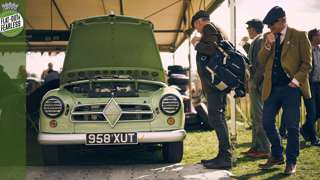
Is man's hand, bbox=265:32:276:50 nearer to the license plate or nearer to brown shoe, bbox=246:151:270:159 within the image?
brown shoe, bbox=246:151:270:159

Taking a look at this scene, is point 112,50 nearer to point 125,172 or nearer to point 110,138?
point 110,138

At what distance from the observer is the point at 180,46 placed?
16781 mm

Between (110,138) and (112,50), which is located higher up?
(112,50)

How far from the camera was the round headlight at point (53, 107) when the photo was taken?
5277mm

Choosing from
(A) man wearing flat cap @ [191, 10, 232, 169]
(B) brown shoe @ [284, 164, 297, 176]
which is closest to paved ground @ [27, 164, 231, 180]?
(A) man wearing flat cap @ [191, 10, 232, 169]

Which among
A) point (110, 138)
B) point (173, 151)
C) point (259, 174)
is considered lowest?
point (259, 174)

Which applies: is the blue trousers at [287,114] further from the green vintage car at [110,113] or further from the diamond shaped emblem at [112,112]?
the diamond shaped emblem at [112,112]

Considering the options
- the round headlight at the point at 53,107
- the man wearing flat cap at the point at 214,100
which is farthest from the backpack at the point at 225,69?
the round headlight at the point at 53,107

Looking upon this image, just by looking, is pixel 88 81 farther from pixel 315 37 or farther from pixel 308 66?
pixel 315 37

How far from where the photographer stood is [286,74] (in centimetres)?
500

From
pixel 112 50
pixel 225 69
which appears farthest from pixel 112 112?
pixel 112 50

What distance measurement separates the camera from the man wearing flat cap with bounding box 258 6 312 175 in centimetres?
488

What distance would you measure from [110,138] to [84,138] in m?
0.29

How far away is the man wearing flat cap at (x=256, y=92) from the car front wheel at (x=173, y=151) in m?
1.08
